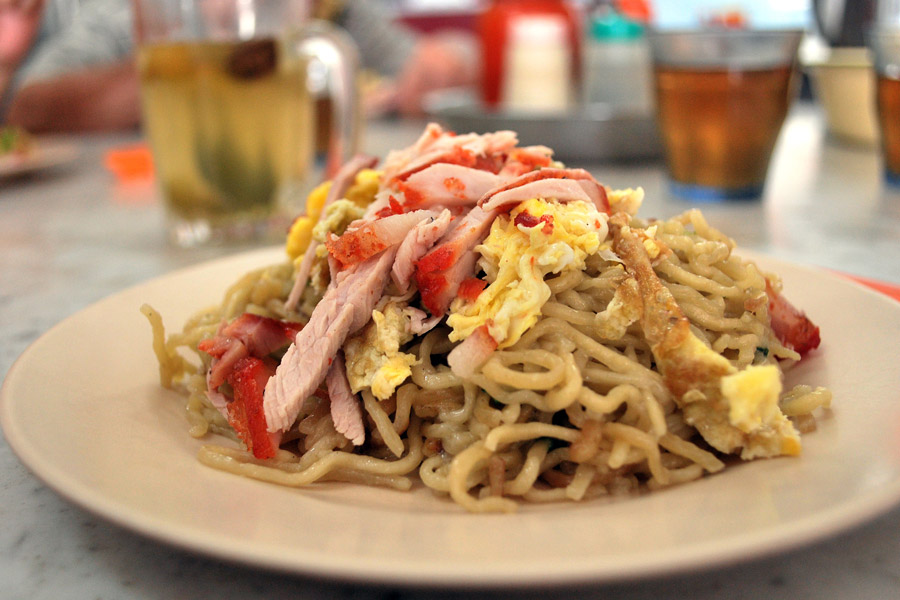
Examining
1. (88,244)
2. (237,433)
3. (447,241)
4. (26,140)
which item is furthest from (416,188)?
(26,140)

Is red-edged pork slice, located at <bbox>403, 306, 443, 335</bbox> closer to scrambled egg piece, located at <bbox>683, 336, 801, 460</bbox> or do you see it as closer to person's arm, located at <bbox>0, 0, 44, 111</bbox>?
scrambled egg piece, located at <bbox>683, 336, 801, 460</bbox>

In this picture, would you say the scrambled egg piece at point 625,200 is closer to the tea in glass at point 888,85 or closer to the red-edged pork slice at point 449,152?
the red-edged pork slice at point 449,152

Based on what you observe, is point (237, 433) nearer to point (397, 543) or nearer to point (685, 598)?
point (397, 543)

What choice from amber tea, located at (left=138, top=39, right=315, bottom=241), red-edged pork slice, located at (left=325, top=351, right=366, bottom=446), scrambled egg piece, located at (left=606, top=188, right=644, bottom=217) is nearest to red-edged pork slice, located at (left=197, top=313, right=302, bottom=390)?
red-edged pork slice, located at (left=325, top=351, right=366, bottom=446)

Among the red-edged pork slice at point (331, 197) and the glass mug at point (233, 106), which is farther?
the glass mug at point (233, 106)

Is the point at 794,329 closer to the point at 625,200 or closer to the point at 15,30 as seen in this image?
the point at 625,200

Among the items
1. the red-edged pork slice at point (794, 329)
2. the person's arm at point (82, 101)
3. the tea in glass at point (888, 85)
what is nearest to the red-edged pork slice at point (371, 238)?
the red-edged pork slice at point (794, 329)
